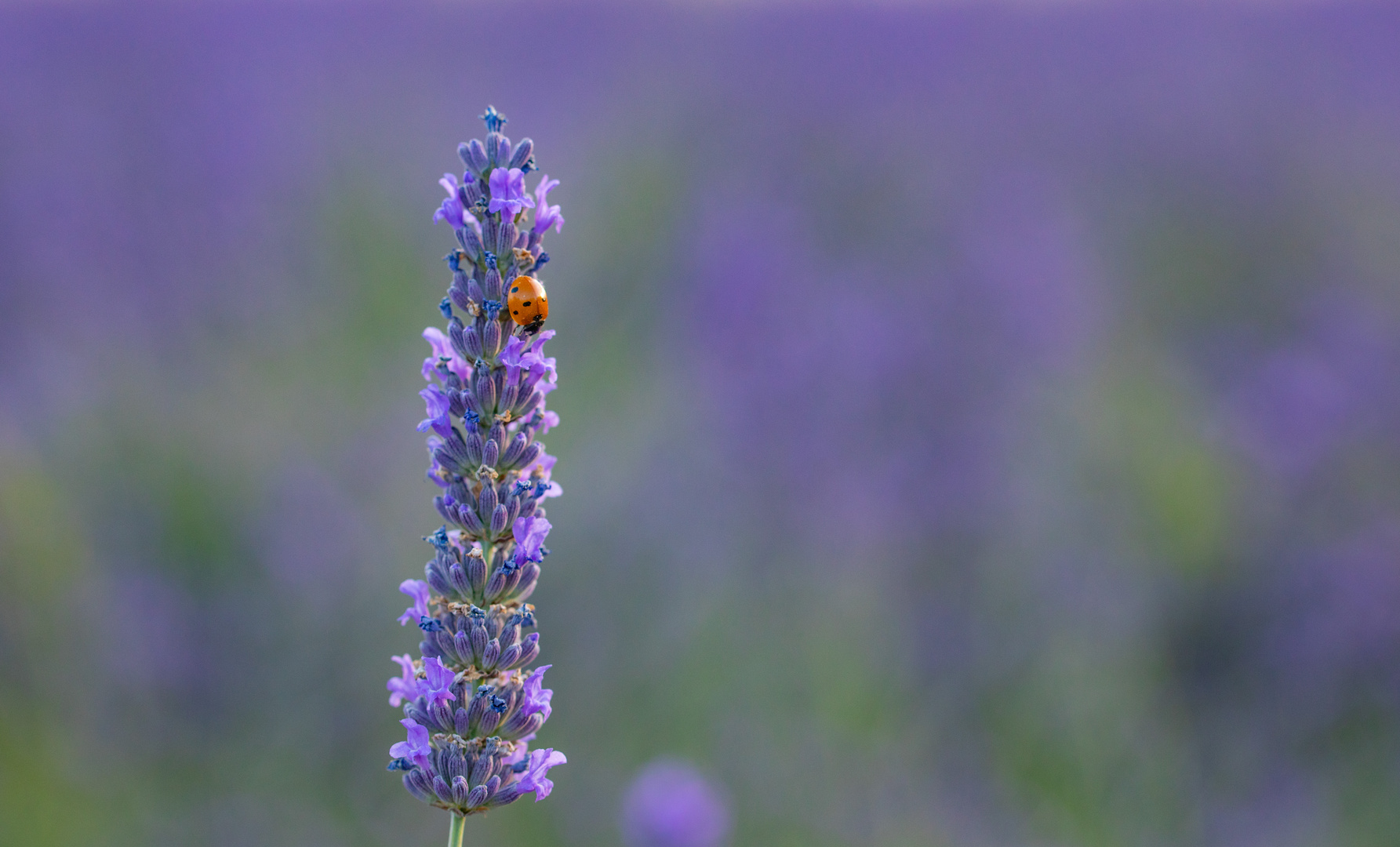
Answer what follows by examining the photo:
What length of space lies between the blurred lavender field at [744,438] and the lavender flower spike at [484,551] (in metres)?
2.27

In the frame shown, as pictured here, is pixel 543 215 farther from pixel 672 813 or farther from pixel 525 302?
pixel 672 813

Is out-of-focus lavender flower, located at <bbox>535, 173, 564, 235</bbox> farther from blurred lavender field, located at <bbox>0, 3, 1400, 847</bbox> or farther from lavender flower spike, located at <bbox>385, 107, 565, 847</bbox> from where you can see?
blurred lavender field, located at <bbox>0, 3, 1400, 847</bbox>

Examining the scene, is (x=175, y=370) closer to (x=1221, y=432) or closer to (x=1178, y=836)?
(x=1178, y=836)

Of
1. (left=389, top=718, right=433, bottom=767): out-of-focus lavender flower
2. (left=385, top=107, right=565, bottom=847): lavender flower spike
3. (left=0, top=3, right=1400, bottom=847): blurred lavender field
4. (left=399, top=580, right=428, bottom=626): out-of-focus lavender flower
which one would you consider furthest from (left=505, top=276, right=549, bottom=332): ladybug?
(left=0, top=3, right=1400, bottom=847): blurred lavender field

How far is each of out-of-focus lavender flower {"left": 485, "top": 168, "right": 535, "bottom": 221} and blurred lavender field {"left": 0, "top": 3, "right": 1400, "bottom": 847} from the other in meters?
2.60

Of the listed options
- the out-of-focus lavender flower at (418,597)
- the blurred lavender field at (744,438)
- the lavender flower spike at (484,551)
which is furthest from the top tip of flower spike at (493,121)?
the blurred lavender field at (744,438)

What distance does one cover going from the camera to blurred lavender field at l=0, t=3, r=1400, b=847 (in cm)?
344

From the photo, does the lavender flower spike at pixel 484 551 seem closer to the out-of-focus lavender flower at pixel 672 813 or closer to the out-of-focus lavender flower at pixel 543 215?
the out-of-focus lavender flower at pixel 543 215

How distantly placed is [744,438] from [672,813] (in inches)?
95.0

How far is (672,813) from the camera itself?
270cm

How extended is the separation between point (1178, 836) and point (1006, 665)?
34.5 inches

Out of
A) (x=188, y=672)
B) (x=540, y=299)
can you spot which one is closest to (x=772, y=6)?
(x=188, y=672)

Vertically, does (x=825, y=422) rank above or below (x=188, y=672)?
above

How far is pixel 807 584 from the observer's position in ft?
13.5
